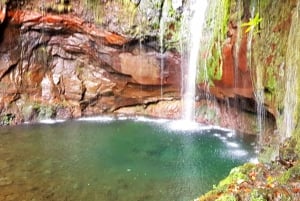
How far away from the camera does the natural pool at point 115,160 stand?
24.1 feet

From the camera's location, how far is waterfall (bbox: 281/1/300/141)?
6246 millimetres

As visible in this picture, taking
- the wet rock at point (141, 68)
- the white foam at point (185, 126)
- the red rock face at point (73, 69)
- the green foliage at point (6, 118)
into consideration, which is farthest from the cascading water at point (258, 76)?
the green foliage at point (6, 118)

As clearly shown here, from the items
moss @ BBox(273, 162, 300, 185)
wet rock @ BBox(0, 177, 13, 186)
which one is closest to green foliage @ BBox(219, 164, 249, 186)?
moss @ BBox(273, 162, 300, 185)

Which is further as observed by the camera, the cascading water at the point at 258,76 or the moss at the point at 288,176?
the cascading water at the point at 258,76

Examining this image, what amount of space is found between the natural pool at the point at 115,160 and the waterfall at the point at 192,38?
1.62 meters

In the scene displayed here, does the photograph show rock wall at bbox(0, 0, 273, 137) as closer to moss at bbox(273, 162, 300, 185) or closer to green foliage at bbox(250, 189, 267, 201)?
moss at bbox(273, 162, 300, 185)

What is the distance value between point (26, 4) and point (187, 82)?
632 centimetres

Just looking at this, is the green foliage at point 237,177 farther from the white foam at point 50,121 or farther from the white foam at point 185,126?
the white foam at point 50,121

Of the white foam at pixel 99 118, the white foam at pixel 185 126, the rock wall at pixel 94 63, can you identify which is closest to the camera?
the white foam at pixel 185 126

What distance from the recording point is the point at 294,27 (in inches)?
264

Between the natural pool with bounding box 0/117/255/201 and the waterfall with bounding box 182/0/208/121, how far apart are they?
1.62m

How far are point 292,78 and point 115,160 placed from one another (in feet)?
15.4

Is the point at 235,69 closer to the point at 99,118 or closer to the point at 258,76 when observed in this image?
the point at 258,76

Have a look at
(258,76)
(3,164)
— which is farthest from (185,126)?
(3,164)
